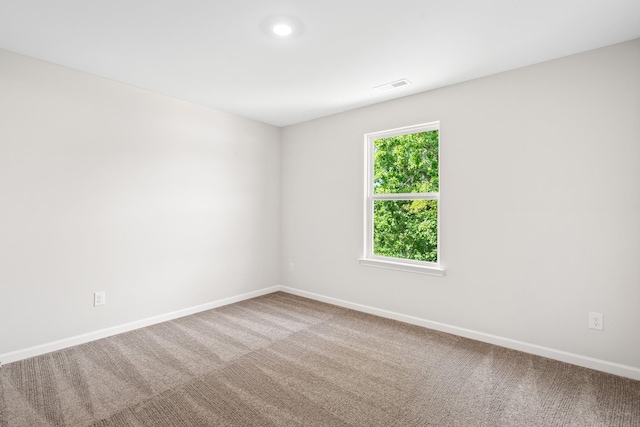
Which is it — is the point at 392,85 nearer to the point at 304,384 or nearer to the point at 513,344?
the point at 513,344

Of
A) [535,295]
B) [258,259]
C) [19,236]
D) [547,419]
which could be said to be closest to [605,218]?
[535,295]

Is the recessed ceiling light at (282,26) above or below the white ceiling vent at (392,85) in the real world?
above

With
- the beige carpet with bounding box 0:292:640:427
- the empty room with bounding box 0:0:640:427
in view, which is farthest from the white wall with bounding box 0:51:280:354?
the beige carpet with bounding box 0:292:640:427

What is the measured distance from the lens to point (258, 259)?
4.39m

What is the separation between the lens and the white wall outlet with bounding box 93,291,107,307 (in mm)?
2895

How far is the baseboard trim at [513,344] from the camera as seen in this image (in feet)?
7.51

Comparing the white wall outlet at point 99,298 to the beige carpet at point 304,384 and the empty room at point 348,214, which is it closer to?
the empty room at point 348,214

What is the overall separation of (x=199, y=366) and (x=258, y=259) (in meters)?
2.05

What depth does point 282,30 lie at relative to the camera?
216 cm

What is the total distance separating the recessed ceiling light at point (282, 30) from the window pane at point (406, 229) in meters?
2.10

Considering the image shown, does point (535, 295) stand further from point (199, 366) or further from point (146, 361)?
point (146, 361)

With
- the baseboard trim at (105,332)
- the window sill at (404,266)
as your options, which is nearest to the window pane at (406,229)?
the window sill at (404,266)

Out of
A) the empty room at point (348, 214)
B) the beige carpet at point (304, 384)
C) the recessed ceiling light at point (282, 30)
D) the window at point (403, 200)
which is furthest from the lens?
the window at point (403, 200)

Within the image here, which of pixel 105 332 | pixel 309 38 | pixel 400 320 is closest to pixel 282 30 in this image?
pixel 309 38
